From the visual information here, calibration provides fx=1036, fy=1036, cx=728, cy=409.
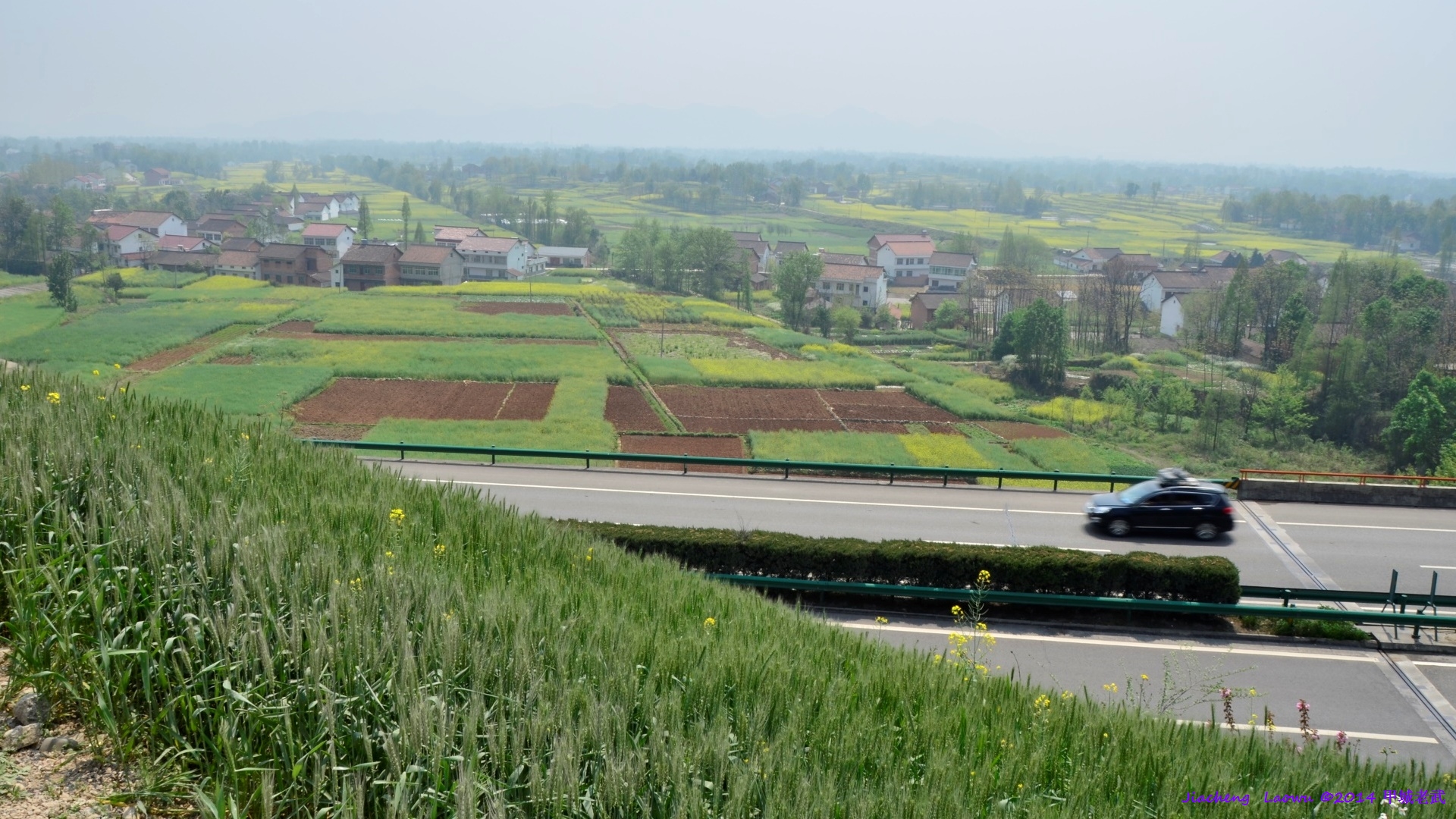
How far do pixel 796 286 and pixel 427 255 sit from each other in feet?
110

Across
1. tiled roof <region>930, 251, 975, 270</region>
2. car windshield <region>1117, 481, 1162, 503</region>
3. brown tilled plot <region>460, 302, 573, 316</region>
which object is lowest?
brown tilled plot <region>460, 302, 573, 316</region>

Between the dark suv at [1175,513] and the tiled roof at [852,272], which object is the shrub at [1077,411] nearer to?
the dark suv at [1175,513]

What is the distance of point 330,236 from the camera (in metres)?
108

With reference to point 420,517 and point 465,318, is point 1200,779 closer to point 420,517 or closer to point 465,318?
point 420,517

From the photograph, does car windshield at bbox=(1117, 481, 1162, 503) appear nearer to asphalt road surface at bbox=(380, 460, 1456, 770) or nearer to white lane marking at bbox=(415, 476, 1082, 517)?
asphalt road surface at bbox=(380, 460, 1456, 770)

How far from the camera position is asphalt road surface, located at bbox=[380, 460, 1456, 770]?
11.4 metres

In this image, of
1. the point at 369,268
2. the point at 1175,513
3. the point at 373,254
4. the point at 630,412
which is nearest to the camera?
the point at 1175,513

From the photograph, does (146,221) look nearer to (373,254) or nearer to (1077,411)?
(373,254)

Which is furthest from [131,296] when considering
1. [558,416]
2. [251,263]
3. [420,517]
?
[420,517]

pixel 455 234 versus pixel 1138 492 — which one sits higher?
pixel 455 234

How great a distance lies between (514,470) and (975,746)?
15.6m

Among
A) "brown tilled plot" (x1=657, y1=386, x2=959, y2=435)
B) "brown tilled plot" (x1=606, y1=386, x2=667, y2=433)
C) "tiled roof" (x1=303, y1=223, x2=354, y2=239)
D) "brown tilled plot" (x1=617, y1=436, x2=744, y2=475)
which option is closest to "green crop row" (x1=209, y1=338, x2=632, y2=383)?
"brown tilled plot" (x1=606, y1=386, x2=667, y2=433)

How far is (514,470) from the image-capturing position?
20875 millimetres

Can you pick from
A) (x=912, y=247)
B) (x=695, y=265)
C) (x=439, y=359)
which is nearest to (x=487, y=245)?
(x=695, y=265)
